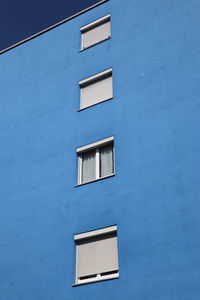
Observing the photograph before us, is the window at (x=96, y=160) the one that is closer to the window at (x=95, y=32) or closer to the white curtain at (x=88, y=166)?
the white curtain at (x=88, y=166)

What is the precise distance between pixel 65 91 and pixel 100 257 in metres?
6.67

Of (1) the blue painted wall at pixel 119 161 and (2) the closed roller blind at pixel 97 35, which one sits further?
(2) the closed roller blind at pixel 97 35

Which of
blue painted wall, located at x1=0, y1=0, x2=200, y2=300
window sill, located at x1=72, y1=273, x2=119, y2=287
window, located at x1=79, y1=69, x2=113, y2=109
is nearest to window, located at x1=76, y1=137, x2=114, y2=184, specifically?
blue painted wall, located at x1=0, y1=0, x2=200, y2=300

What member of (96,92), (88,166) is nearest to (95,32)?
(96,92)

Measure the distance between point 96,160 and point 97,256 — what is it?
3.28 metres

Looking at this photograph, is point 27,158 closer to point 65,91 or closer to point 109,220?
point 65,91

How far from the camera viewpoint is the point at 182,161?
41.5ft

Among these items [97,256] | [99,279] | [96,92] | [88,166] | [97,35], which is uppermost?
[97,35]

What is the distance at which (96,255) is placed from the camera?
12812 millimetres

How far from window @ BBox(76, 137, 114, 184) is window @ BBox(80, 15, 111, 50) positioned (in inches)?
185

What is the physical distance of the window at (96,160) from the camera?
563 inches

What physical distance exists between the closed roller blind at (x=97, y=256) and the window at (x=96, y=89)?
517cm

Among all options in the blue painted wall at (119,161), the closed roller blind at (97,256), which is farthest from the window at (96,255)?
the blue painted wall at (119,161)

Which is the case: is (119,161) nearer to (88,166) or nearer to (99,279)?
(88,166)
